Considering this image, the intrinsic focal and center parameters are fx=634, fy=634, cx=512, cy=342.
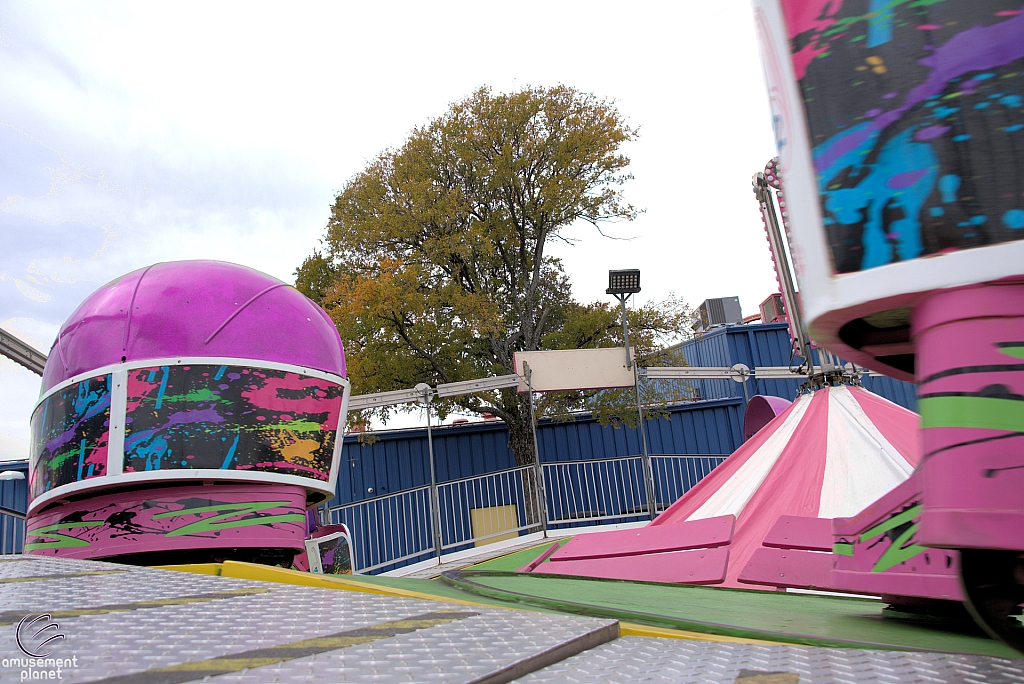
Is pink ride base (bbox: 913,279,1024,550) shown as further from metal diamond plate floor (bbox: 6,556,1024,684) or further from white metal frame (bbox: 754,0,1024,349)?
metal diamond plate floor (bbox: 6,556,1024,684)

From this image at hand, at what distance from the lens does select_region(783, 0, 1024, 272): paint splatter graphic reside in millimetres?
1689

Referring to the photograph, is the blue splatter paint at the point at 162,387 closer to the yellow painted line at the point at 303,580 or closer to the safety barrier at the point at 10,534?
the yellow painted line at the point at 303,580

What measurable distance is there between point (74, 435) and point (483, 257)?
42.1 feet

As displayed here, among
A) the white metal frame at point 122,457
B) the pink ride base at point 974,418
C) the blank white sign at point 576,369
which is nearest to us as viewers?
the pink ride base at point 974,418

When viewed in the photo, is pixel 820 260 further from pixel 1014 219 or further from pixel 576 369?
pixel 576 369

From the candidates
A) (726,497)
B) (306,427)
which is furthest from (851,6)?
(726,497)

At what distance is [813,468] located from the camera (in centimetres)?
491

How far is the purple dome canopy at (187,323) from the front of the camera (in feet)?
11.9

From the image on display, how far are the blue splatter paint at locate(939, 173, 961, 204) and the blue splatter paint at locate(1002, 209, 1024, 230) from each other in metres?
0.13

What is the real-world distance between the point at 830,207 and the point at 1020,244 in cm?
47

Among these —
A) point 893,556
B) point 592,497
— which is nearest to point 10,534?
point 592,497

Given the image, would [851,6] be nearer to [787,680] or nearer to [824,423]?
[787,680]

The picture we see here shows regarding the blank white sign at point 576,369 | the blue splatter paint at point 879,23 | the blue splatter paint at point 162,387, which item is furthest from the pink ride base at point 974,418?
the blank white sign at point 576,369

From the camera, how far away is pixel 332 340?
4312mm
